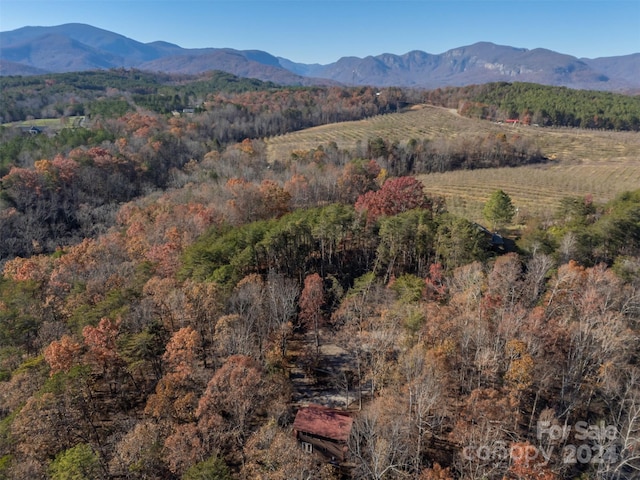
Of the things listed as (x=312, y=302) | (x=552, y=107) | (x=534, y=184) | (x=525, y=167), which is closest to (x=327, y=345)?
(x=312, y=302)

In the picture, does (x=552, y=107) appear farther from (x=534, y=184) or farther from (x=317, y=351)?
(x=317, y=351)

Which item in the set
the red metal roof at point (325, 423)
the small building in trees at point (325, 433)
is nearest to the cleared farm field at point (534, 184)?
the red metal roof at point (325, 423)

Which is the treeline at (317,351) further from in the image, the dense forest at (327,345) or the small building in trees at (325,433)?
the small building in trees at (325,433)

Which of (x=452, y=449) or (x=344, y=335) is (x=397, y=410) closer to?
(x=452, y=449)

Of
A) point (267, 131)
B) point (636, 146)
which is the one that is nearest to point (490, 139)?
point (636, 146)

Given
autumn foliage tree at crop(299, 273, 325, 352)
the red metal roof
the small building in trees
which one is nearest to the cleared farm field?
autumn foliage tree at crop(299, 273, 325, 352)

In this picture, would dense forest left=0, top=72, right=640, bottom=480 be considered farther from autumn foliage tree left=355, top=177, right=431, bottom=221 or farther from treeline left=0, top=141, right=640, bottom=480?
autumn foliage tree left=355, top=177, right=431, bottom=221
